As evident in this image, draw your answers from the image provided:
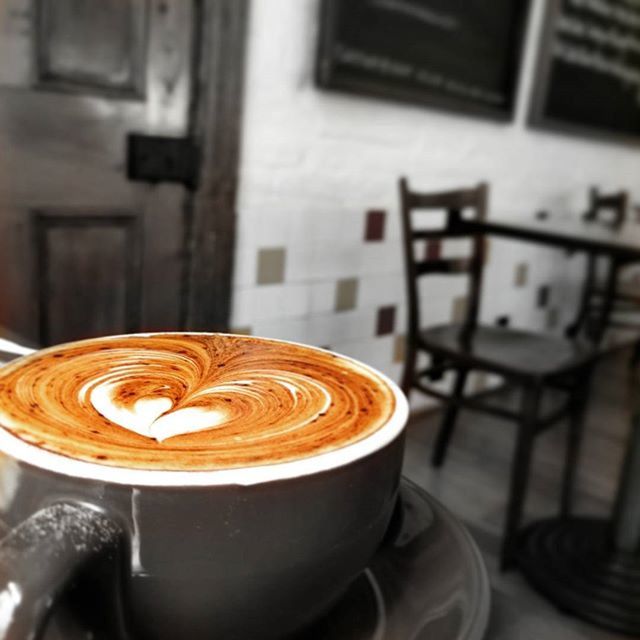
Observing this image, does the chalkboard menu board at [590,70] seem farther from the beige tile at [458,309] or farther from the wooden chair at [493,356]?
the wooden chair at [493,356]

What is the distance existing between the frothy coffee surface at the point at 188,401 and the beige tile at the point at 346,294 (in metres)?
1.76

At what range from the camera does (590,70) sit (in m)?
3.13

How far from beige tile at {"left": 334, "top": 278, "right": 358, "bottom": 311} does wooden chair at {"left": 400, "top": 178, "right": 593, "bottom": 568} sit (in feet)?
0.87

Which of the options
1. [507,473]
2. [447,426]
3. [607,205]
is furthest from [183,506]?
[607,205]

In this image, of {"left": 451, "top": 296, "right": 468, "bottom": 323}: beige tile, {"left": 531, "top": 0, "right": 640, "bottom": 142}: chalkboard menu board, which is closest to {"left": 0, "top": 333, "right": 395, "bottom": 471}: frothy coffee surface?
{"left": 451, "top": 296, "right": 468, "bottom": 323}: beige tile

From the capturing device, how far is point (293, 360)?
1.35ft

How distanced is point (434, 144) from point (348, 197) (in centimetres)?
46

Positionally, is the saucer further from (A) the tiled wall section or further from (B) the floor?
(A) the tiled wall section

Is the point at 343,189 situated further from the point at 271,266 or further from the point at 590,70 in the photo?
the point at 590,70

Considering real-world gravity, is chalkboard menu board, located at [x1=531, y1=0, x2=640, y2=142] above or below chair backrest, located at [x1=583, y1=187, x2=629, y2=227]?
above

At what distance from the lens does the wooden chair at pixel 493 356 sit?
5.96 feet

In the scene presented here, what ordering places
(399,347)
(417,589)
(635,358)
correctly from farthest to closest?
(635,358) → (399,347) → (417,589)

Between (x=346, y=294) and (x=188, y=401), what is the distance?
6.16ft

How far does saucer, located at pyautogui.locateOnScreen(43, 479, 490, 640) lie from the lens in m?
0.32
